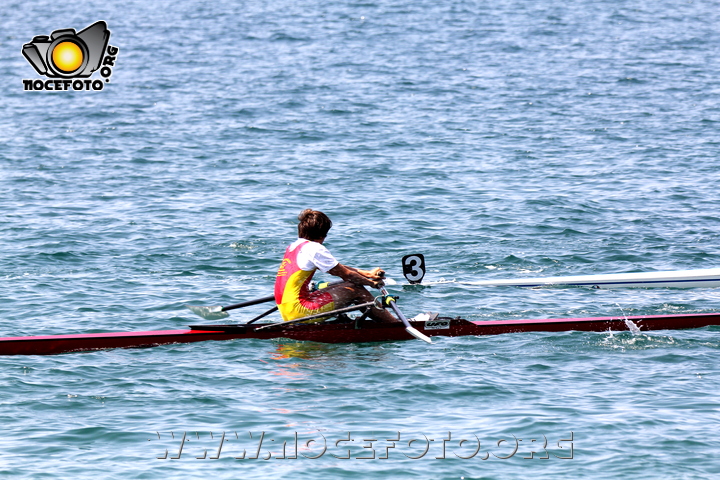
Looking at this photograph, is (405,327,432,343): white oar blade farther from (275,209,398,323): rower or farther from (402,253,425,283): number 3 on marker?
(402,253,425,283): number 3 on marker

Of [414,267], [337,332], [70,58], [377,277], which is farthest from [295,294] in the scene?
[70,58]

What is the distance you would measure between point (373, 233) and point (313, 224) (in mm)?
6040

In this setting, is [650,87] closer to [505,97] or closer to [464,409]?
[505,97]

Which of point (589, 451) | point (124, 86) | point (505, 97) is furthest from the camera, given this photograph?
point (124, 86)

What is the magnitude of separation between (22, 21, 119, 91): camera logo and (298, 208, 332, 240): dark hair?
1350 centimetres

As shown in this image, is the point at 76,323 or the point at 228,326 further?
the point at 76,323

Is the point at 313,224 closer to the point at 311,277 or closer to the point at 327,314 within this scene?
the point at 311,277

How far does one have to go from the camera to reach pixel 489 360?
9711mm

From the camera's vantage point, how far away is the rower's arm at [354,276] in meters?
9.85

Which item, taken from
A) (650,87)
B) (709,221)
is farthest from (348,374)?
(650,87)

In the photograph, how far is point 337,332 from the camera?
1016cm

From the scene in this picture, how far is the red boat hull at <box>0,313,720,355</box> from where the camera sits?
977 centimetres

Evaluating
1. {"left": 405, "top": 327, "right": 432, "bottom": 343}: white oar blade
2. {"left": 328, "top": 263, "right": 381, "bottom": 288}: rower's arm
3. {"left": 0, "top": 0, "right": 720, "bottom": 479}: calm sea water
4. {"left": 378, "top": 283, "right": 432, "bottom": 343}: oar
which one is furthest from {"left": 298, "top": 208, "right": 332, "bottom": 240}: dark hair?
{"left": 405, "top": 327, "right": 432, "bottom": 343}: white oar blade

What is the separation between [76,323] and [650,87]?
21.8m
